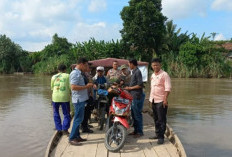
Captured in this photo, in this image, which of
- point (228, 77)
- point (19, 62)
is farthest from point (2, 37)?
point (228, 77)

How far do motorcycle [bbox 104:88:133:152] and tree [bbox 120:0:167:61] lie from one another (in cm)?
2526

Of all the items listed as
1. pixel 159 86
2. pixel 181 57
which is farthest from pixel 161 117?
pixel 181 57

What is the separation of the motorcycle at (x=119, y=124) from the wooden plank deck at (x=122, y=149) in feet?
0.43

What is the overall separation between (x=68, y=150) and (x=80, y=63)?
1508mm

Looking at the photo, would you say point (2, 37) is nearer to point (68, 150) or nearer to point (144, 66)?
point (144, 66)

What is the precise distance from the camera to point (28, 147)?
5914 millimetres

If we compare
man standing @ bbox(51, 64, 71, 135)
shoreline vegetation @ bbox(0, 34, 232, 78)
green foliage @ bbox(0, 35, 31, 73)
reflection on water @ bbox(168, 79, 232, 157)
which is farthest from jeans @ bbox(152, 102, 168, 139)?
green foliage @ bbox(0, 35, 31, 73)

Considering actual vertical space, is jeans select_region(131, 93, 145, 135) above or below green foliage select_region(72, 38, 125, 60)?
below

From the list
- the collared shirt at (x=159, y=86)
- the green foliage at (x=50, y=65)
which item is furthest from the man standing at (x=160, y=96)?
the green foliage at (x=50, y=65)

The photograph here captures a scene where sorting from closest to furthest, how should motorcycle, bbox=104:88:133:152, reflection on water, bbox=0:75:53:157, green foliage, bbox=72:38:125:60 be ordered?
1. motorcycle, bbox=104:88:133:152
2. reflection on water, bbox=0:75:53:157
3. green foliage, bbox=72:38:125:60

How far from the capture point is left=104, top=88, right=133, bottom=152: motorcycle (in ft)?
13.9

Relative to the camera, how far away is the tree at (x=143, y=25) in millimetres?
29469

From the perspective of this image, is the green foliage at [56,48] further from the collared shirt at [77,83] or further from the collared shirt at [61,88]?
the collared shirt at [77,83]

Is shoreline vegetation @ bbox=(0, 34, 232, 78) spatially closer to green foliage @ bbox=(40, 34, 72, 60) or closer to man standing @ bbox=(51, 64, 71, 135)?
green foliage @ bbox=(40, 34, 72, 60)
